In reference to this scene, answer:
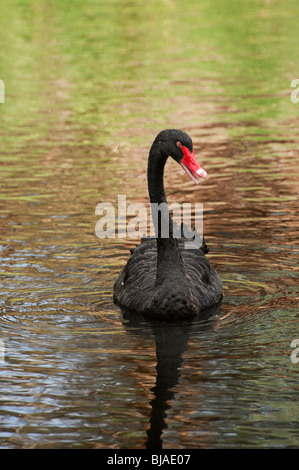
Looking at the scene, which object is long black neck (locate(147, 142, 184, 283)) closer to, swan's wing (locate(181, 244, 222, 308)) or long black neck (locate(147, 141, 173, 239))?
long black neck (locate(147, 141, 173, 239))

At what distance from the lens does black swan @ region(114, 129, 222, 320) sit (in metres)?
7.69

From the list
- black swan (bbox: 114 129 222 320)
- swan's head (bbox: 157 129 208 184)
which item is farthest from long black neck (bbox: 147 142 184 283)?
swan's head (bbox: 157 129 208 184)

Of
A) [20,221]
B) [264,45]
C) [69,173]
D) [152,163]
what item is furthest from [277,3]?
[152,163]

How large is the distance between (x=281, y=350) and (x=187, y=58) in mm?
16190

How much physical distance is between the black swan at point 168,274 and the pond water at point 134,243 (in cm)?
17

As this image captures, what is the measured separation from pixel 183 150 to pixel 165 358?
1.75 metres

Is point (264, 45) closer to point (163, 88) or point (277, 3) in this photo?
point (163, 88)

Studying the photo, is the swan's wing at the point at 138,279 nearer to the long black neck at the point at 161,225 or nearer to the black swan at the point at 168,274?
the black swan at the point at 168,274

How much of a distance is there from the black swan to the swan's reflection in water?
9 cm

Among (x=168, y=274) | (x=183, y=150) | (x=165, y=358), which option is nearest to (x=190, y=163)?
(x=183, y=150)

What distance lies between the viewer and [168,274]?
308 inches

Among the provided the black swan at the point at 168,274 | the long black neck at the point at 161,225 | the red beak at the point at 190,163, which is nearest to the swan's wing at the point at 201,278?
the black swan at the point at 168,274

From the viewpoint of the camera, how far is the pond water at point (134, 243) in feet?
19.6
